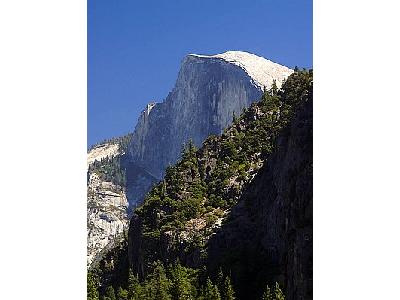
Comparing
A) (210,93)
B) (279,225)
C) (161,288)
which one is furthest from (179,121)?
(161,288)

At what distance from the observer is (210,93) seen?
122 meters

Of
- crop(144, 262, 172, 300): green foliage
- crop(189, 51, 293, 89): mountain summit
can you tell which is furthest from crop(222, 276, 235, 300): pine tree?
crop(189, 51, 293, 89): mountain summit

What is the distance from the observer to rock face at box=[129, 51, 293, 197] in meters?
116

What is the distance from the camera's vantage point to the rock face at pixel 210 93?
116188mm

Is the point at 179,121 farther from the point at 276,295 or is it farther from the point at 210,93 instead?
the point at 276,295

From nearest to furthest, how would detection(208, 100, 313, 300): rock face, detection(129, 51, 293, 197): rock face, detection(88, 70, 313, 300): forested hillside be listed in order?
detection(208, 100, 313, 300): rock face < detection(88, 70, 313, 300): forested hillside < detection(129, 51, 293, 197): rock face

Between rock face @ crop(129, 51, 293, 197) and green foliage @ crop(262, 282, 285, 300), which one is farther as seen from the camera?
rock face @ crop(129, 51, 293, 197)

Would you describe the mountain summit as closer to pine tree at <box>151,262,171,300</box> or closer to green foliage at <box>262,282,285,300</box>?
pine tree at <box>151,262,171,300</box>

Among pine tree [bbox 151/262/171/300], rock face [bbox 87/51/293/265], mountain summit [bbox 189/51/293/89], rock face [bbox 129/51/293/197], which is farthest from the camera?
rock face [bbox 87/51/293/265]
